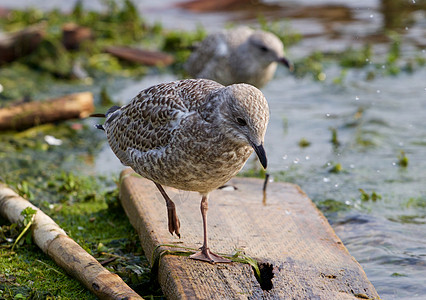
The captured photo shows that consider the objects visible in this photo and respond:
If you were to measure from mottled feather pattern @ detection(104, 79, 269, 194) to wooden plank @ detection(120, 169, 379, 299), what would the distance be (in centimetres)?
53

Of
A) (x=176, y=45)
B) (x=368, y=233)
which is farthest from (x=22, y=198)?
(x=176, y=45)

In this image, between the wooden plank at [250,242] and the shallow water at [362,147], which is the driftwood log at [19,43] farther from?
the wooden plank at [250,242]

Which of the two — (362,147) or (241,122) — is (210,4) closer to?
(362,147)

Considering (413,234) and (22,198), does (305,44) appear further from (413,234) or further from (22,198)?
(22,198)

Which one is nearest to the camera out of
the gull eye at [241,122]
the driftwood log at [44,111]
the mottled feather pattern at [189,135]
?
the gull eye at [241,122]

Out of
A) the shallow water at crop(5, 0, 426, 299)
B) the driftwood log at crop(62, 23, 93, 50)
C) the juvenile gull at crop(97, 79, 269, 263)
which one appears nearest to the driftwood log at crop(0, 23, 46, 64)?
the driftwood log at crop(62, 23, 93, 50)

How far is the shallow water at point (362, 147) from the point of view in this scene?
18.6 ft

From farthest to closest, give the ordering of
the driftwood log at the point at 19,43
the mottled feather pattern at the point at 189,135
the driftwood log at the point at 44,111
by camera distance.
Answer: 1. the driftwood log at the point at 19,43
2. the driftwood log at the point at 44,111
3. the mottled feather pattern at the point at 189,135

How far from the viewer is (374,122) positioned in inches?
352

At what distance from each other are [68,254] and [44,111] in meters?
3.97

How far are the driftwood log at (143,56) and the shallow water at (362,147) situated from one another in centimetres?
59

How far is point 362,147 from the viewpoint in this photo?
819 centimetres

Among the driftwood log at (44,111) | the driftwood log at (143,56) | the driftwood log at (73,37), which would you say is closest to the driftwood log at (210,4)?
the driftwood log at (143,56)

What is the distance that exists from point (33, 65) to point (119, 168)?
13.1 ft
